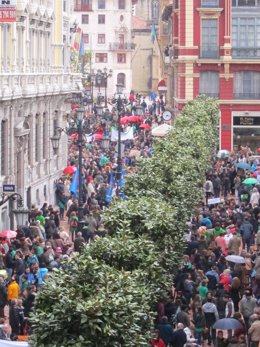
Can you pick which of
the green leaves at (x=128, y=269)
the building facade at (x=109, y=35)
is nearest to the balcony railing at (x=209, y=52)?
the green leaves at (x=128, y=269)

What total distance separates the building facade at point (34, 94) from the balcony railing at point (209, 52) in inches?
562

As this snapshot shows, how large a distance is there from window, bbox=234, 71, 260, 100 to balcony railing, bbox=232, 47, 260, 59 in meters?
0.90

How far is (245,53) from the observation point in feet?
251

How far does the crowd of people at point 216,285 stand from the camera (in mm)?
26297

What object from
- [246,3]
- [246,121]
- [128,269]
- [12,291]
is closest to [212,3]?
[246,3]

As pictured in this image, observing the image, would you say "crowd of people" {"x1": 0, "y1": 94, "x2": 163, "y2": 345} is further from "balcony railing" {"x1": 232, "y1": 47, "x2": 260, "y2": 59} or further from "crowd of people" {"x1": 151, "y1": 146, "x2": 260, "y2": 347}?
"balcony railing" {"x1": 232, "y1": 47, "x2": 260, "y2": 59}

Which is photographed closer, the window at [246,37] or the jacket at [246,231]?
the jacket at [246,231]

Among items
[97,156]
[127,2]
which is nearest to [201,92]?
[97,156]

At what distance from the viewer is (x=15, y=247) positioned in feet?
116

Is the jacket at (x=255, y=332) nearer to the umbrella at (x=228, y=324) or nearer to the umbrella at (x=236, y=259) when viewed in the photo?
the umbrella at (x=228, y=324)

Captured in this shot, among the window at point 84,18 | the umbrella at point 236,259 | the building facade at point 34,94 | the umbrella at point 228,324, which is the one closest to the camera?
the umbrella at point 228,324

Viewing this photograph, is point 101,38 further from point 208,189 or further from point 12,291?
point 12,291

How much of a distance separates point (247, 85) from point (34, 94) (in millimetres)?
28043

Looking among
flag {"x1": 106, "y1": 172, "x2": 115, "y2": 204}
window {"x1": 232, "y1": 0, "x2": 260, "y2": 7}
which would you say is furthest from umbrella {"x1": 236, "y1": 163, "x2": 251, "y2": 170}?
window {"x1": 232, "y1": 0, "x2": 260, "y2": 7}
